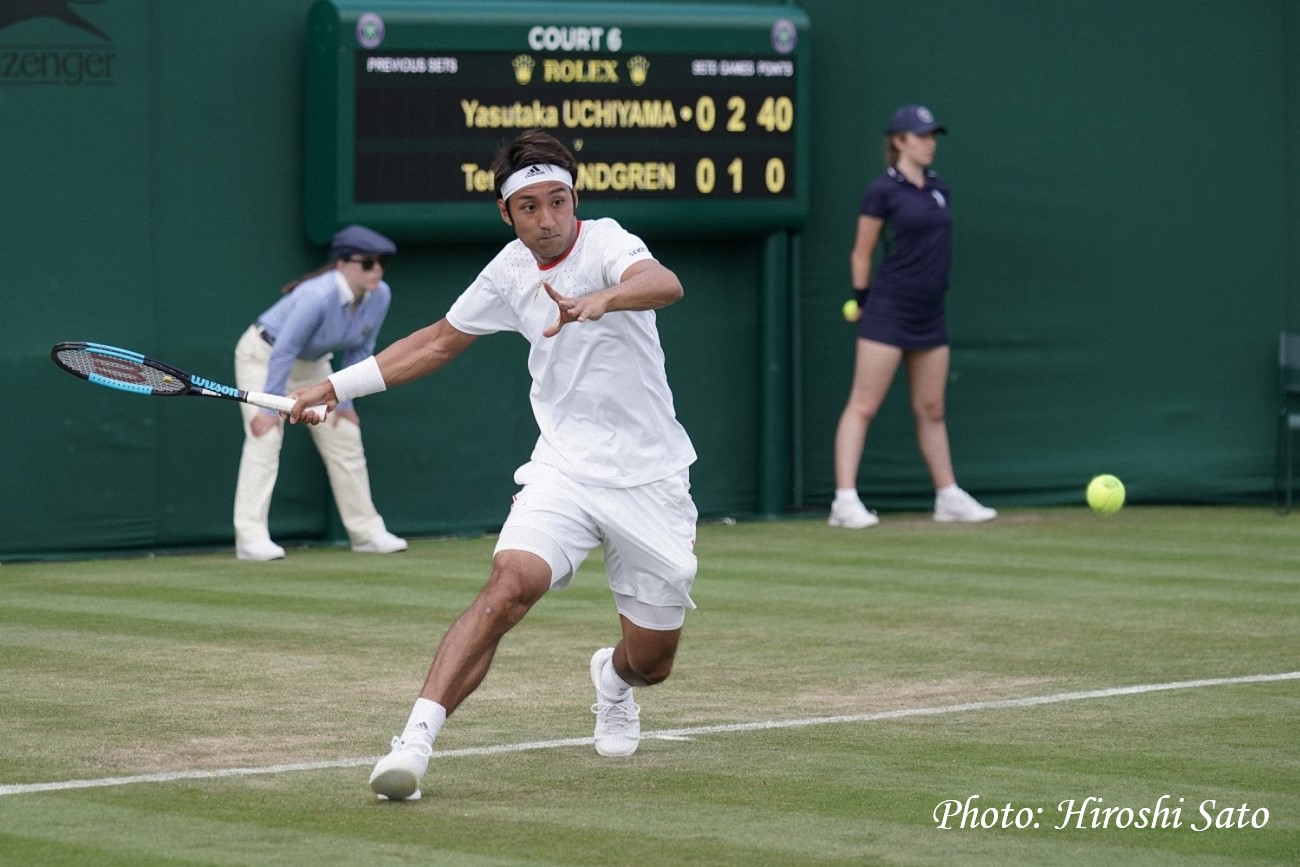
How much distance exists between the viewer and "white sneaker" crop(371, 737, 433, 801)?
612cm

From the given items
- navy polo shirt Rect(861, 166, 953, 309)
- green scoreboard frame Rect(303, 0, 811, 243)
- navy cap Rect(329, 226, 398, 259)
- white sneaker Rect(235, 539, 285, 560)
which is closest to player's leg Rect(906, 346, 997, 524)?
navy polo shirt Rect(861, 166, 953, 309)

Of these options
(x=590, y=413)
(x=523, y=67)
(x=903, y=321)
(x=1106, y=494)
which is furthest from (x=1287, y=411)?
(x=590, y=413)

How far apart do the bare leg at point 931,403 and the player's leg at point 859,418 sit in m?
0.15

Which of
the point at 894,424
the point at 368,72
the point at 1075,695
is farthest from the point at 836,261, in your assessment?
the point at 1075,695

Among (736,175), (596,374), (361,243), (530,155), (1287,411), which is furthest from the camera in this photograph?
(1287,411)

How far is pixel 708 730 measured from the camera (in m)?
7.54

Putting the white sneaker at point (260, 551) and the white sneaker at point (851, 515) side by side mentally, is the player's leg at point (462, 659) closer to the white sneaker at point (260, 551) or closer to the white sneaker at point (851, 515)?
the white sneaker at point (260, 551)

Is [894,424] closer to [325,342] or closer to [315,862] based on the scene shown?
[325,342]

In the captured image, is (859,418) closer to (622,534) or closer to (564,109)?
(564,109)

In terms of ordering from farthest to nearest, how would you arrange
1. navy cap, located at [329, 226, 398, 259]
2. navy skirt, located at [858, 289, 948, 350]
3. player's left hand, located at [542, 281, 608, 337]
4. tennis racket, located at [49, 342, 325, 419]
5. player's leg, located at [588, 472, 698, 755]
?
navy skirt, located at [858, 289, 948, 350], navy cap, located at [329, 226, 398, 259], tennis racket, located at [49, 342, 325, 419], player's leg, located at [588, 472, 698, 755], player's left hand, located at [542, 281, 608, 337]

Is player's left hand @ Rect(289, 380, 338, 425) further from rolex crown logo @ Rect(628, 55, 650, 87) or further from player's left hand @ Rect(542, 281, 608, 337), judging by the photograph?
rolex crown logo @ Rect(628, 55, 650, 87)

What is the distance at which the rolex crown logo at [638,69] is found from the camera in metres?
14.4

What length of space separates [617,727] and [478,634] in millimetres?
840

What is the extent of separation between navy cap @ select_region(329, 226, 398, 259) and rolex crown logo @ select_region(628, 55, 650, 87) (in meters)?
2.48
